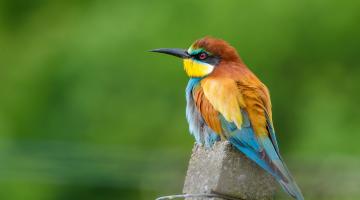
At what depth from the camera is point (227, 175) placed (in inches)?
83.4

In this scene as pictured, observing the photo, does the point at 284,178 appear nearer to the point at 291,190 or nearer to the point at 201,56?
the point at 291,190

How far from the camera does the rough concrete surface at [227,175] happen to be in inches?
83.1

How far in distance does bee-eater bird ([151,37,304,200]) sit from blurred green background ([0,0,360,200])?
2.35m

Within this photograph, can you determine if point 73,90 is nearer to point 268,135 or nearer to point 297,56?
point 297,56

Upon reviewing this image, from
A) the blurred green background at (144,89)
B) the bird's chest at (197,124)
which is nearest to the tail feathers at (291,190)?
the bird's chest at (197,124)

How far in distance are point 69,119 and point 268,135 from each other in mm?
4013

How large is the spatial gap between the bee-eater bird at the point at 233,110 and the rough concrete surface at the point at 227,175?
0.40 feet

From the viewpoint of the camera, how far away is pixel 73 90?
6527 mm

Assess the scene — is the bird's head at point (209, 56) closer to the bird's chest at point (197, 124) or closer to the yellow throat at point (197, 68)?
the yellow throat at point (197, 68)

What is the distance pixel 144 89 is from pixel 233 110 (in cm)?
355

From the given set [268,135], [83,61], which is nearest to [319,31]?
[83,61]

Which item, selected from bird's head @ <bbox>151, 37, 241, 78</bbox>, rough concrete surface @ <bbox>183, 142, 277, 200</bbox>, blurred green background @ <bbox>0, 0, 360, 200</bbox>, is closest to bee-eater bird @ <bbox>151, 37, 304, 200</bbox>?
bird's head @ <bbox>151, 37, 241, 78</bbox>

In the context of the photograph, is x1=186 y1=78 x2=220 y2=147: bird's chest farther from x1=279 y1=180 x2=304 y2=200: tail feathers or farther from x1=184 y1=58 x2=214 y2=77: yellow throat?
x1=279 y1=180 x2=304 y2=200: tail feathers

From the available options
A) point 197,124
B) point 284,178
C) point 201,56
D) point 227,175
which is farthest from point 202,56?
point 227,175
